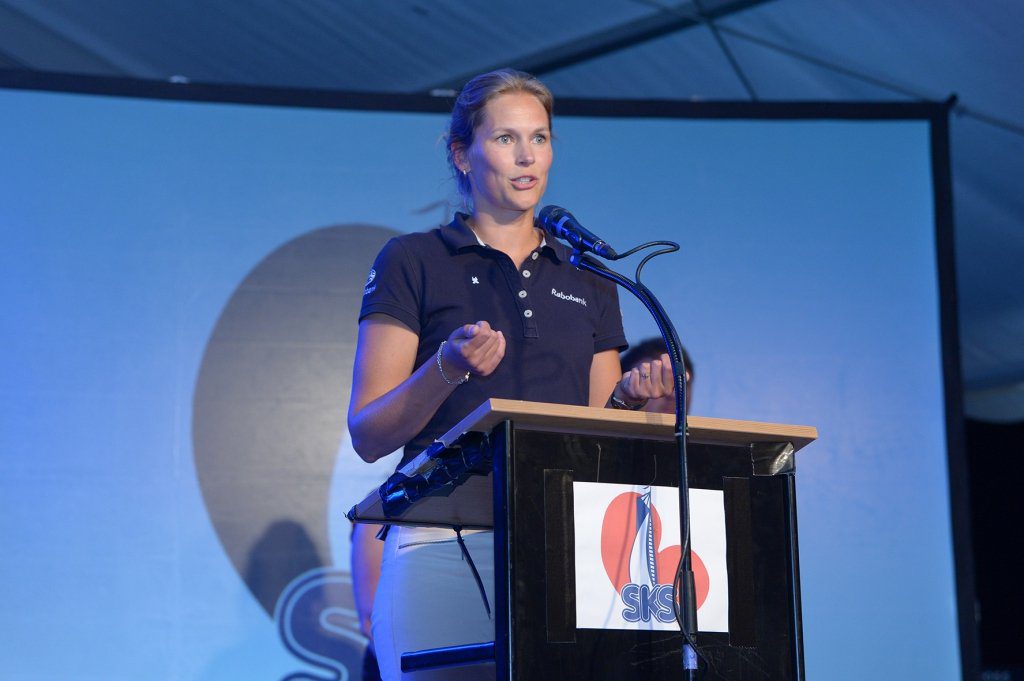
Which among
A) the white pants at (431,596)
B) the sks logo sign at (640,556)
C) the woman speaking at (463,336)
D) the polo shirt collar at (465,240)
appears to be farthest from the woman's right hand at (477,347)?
the polo shirt collar at (465,240)

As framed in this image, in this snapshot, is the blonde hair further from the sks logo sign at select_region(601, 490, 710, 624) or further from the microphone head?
the sks logo sign at select_region(601, 490, 710, 624)

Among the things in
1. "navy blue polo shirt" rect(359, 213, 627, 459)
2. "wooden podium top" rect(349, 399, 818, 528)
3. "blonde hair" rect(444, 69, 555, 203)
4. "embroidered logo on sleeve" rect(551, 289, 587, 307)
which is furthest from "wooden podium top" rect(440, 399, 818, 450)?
"blonde hair" rect(444, 69, 555, 203)

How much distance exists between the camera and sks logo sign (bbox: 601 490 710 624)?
1.47 meters

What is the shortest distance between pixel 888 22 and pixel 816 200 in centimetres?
78

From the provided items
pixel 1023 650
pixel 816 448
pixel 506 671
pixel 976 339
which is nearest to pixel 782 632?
pixel 506 671

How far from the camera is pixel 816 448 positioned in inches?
156

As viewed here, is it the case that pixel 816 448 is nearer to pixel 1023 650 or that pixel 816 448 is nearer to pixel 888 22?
pixel 888 22

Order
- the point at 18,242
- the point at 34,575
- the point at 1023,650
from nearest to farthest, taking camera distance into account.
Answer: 1. the point at 34,575
2. the point at 18,242
3. the point at 1023,650

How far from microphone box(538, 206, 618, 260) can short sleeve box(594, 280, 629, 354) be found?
0.31m

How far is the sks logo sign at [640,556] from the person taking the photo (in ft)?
4.78

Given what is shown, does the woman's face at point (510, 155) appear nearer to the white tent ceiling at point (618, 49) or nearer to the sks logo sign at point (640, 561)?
the sks logo sign at point (640, 561)

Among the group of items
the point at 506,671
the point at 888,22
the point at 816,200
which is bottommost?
the point at 506,671

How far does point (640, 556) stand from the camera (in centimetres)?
149

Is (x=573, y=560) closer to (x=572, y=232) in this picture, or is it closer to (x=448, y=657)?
(x=448, y=657)
